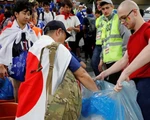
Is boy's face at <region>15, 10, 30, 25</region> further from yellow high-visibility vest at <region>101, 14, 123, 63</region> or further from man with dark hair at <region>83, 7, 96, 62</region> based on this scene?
man with dark hair at <region>83, 7, 96, 62</region>

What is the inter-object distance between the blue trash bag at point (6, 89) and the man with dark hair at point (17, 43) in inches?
16.4

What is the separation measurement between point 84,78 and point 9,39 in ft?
4.86

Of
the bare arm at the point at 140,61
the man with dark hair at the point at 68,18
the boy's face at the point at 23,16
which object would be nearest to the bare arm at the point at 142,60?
the bare arm at the point at 140,61

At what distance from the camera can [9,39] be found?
360 centimetres

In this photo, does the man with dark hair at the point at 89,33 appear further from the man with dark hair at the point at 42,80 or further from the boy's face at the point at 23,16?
the man with dark hair at the point at 42,80

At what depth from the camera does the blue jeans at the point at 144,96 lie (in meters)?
2.42

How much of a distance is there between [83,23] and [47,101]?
225 inches

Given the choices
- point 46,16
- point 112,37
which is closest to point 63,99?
point 112,37

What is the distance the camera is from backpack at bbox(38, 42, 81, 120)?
218 cm

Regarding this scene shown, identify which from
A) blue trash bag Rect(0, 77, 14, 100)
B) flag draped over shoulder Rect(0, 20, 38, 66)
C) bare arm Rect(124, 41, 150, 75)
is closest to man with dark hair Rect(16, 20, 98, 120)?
bare arm Rect(124, 41, 150, 75)

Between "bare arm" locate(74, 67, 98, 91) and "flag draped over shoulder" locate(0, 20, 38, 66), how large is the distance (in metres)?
1.35

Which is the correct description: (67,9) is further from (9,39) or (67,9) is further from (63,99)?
(63,99)

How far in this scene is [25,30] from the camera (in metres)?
3.67

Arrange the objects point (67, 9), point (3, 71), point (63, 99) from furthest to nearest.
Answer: point (67, 9) → point (3, 71) → point (63, 99)
